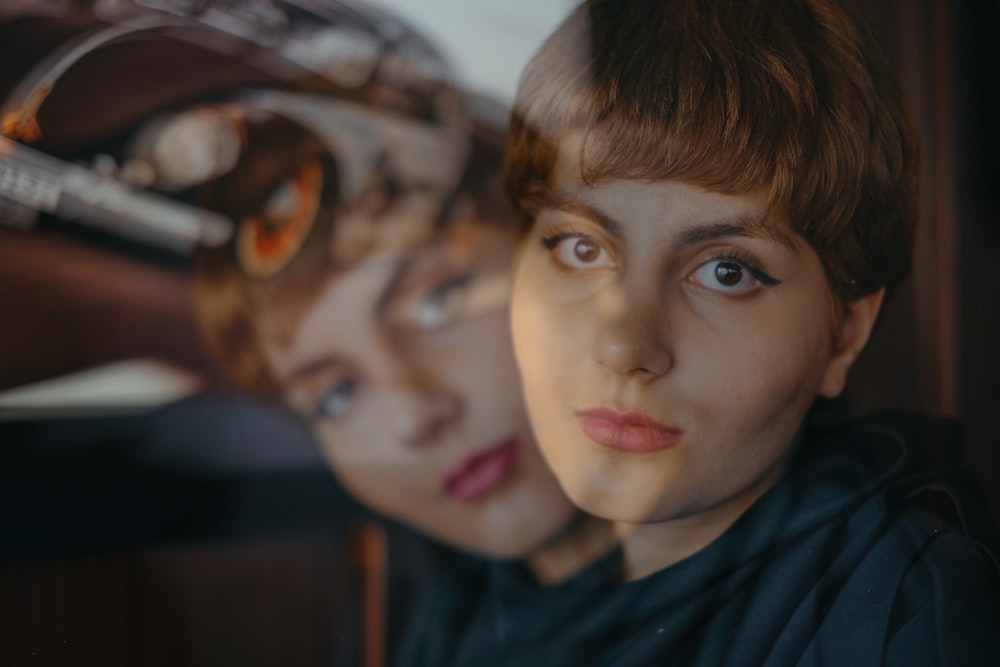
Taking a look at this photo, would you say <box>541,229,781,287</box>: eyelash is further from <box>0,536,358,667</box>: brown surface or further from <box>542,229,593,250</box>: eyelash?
<box>0,536,358,667</box>: brown surface

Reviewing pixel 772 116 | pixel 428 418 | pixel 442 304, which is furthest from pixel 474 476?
pixel 772 116

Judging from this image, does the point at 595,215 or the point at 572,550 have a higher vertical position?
the point at 595,215

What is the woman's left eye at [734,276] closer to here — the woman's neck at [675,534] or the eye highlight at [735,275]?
the eye highlight at [735,275]

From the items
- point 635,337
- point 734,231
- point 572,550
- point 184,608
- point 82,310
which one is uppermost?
point 734,231

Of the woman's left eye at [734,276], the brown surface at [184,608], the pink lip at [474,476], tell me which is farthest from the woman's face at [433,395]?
the woman's left eye at [734,276]

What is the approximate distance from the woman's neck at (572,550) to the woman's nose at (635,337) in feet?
0.53

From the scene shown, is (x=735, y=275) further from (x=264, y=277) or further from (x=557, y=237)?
(x=264, y=277)

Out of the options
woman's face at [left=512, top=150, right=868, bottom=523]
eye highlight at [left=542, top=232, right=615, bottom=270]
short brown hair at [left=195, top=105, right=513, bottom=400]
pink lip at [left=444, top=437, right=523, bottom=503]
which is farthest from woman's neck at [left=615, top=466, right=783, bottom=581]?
short brown hair at [left=195, top=105, right=513, bottom=400]

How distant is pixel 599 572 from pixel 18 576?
1.90ft

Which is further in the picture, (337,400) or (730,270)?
(337,400)

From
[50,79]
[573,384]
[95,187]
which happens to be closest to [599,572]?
[573,384]

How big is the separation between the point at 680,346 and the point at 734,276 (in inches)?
3.0

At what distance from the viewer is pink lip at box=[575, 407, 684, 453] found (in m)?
0.82

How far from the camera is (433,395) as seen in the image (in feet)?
3.05
